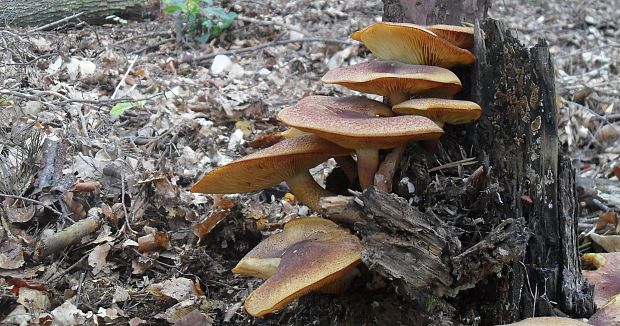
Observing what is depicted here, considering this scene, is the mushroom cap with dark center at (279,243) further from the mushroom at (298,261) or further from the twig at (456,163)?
the twig at (456,163)

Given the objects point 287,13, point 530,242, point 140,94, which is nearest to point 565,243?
point 530,242

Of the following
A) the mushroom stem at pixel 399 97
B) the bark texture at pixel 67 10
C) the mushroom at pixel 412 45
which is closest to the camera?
the mushroom at pixel 412 45

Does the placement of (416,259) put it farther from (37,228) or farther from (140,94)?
(140,94)

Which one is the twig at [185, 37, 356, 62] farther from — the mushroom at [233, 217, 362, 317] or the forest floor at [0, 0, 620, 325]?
the mushroom at [233, 217, 362, 317]

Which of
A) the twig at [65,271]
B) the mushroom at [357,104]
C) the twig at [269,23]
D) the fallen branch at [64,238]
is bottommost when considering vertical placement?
the twig at [65,271]

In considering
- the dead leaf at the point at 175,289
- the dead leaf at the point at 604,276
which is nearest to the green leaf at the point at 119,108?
the dead leaf at the point at 175,289

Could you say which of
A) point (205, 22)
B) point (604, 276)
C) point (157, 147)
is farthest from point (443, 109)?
point (205, 22)
